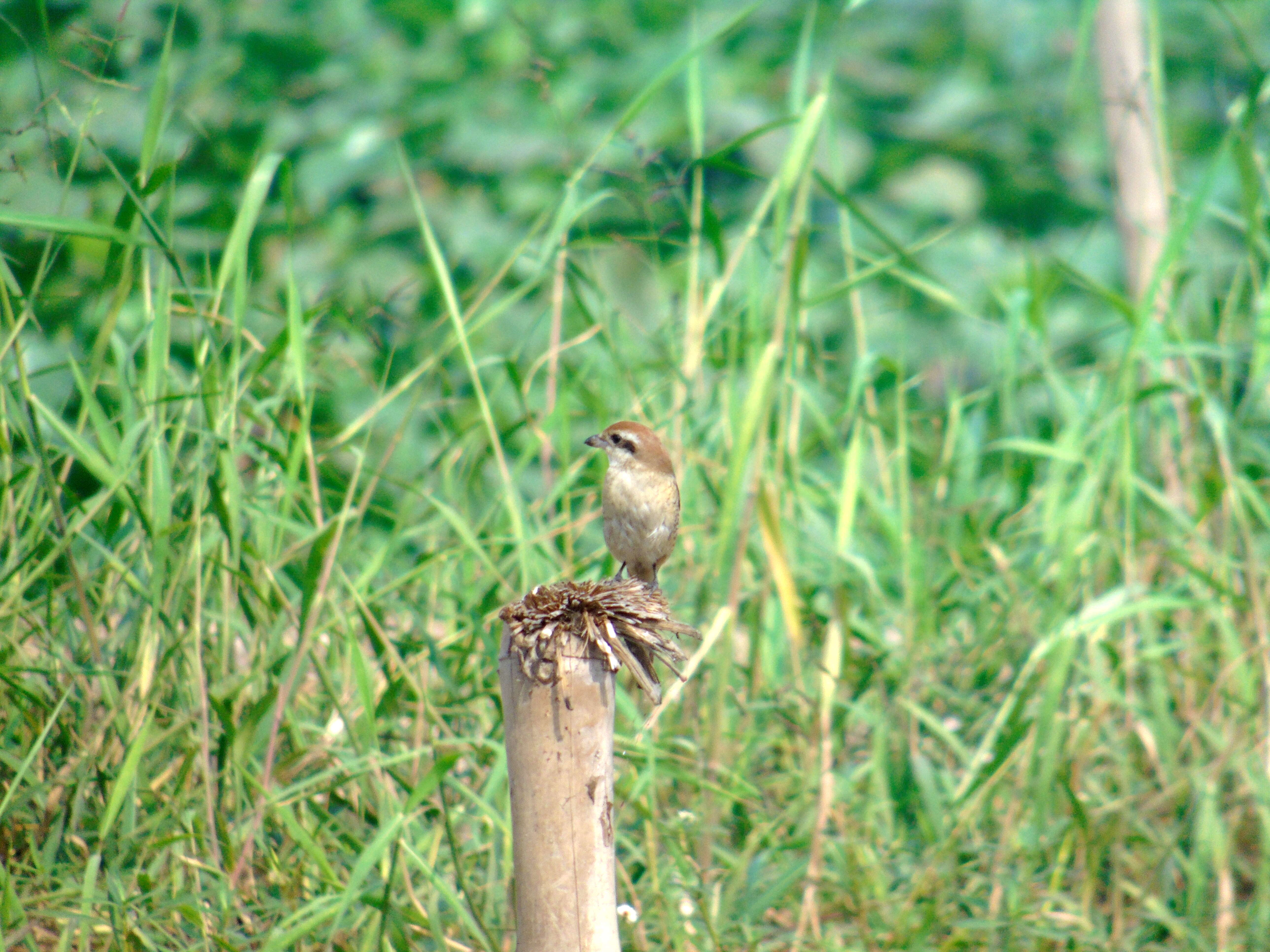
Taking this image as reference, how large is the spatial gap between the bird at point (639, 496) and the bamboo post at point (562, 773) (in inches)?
26.9

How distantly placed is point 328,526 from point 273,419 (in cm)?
72

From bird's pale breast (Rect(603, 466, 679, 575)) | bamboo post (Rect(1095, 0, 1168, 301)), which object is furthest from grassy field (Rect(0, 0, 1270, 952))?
bamboo post (Rect(1095, 0, 1168, 301))

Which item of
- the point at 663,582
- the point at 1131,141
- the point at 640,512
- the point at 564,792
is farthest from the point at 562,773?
the point at 1131,141

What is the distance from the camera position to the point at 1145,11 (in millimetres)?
4629

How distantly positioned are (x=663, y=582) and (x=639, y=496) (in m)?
0.77

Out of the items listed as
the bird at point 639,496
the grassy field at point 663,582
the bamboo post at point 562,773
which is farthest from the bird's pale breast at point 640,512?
the bamboo post at point 562,773

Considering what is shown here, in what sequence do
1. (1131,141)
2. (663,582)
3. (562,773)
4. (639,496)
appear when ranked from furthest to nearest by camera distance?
(1131,141)
(663,582)
(639,496)
(562,773)

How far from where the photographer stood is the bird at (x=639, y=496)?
7.32ft

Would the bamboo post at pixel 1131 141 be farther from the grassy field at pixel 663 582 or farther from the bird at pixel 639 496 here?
the bird at pixel 639 496

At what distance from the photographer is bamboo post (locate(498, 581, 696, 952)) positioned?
4.90ft

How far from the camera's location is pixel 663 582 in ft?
9.72

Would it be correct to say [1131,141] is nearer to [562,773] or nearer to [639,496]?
[639,496]

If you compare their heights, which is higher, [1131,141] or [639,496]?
[1131,141]

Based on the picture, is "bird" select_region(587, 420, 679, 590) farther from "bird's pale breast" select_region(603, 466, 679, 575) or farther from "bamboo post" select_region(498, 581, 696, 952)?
"bamboo post" select_region(498, 581, 696, 952)
